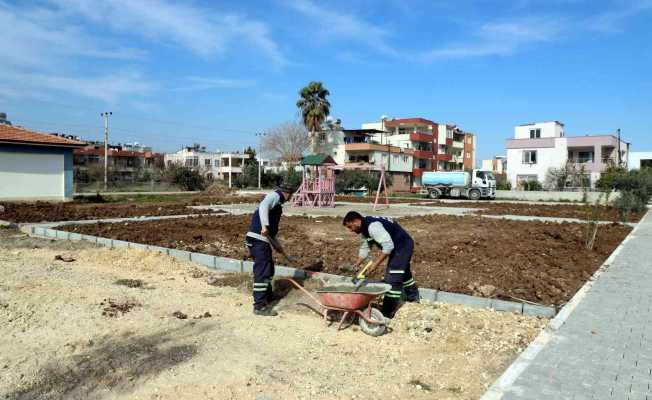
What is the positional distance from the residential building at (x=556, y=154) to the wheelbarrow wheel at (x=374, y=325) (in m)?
43.6

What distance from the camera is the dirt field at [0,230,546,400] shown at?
12.6ft

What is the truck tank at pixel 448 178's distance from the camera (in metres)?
36.6

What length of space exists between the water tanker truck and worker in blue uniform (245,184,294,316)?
103ft

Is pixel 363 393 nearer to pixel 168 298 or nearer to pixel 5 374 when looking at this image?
pixel 5 374

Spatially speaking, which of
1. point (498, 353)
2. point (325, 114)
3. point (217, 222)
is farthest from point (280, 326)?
point (325, 114)

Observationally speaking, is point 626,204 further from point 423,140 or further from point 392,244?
point 423,140

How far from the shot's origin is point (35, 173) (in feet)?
77.9

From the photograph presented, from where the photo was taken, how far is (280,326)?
17.6ft

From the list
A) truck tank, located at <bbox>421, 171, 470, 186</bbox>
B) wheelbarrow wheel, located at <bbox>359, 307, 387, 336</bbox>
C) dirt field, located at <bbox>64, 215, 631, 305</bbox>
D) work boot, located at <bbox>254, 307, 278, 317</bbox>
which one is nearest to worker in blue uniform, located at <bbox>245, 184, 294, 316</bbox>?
work boot, located at <bbox>254, 307, 278, 317</bbox>

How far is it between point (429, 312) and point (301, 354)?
1826 millimetres

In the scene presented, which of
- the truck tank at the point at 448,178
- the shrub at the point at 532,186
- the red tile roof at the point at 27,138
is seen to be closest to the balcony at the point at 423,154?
the shrub at the point at 532,186

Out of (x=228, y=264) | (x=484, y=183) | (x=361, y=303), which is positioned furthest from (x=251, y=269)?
(x=484, y=183)

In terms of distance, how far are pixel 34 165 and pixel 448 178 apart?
26739mm

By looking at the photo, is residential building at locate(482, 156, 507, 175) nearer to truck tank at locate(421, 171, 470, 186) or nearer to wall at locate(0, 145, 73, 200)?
truck tank at locate(421, 171, 470, 186)
